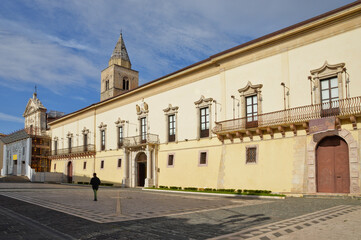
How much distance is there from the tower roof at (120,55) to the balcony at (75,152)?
63.2ft

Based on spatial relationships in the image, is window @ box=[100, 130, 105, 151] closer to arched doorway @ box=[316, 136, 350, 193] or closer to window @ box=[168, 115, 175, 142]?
window @ box=[168, 115, 175, 142]

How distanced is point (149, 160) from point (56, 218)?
66.3ft

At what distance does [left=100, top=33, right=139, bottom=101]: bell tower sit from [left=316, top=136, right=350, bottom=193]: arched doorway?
1695 inches

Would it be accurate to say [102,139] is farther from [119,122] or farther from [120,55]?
[120,55]

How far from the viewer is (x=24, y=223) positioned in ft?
29.5

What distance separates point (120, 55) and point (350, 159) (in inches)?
1888

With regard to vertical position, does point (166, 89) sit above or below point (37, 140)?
above

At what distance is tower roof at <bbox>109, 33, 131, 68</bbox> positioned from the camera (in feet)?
192

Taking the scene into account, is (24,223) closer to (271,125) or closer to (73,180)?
(271,125)

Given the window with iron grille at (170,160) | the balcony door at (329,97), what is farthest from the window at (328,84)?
the window with iron grille at (170,160)

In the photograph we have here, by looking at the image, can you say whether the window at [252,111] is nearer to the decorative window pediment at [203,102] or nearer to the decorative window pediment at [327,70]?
the decorative window pediment at [203,102]

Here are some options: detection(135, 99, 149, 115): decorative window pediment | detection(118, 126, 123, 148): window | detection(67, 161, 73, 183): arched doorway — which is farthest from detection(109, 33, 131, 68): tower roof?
detection(135, 99, 149, 115): decorative window pediment

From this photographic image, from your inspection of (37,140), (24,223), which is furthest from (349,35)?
(37,140)

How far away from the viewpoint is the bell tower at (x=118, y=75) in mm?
57000
